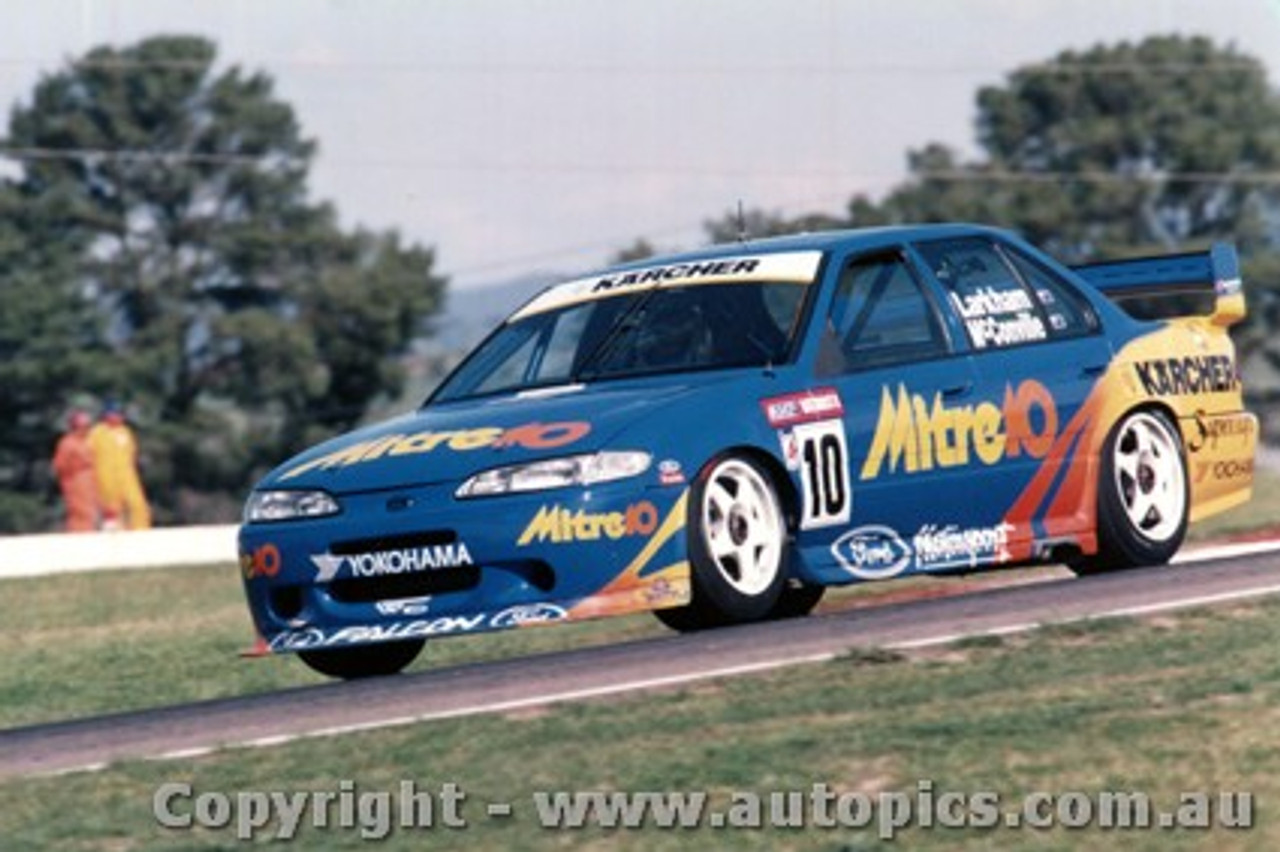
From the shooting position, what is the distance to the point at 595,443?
35.7 feet

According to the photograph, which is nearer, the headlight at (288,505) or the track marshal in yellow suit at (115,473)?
the headlight at (288,505)

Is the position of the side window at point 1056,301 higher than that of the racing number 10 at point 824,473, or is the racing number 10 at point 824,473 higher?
the side window at point 1056,301

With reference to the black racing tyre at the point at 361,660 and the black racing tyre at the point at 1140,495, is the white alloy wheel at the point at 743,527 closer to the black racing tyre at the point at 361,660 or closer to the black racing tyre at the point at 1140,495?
the black racing tyre at the point at 361,660

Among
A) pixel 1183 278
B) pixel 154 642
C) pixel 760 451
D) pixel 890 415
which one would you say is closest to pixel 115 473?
pixel 154 642

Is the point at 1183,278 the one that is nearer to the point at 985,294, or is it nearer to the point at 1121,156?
the point at 985,294

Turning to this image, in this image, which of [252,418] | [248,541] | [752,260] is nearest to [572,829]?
[248,541]

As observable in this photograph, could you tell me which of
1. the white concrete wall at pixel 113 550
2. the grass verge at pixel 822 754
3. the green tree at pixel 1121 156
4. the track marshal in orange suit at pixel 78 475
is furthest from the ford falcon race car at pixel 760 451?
the green tree at pixel 1121 156

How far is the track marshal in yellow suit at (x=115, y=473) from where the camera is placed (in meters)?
27.3

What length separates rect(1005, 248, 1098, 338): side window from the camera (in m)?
12.8

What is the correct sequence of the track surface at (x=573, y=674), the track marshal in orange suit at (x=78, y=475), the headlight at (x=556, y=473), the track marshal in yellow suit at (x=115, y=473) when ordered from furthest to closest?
the track marshal in orange suit at (x=78, y=475), the track marshal in yellow suit at (x=115, y=473), the headlight at (x=556, y=473), the track surface at (x=573, y=674)

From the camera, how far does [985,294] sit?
1257cm

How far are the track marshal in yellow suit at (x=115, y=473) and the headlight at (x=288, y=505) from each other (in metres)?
16.1

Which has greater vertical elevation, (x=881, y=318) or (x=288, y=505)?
(x=881, y=318)

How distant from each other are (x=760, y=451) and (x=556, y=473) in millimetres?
→ 804
